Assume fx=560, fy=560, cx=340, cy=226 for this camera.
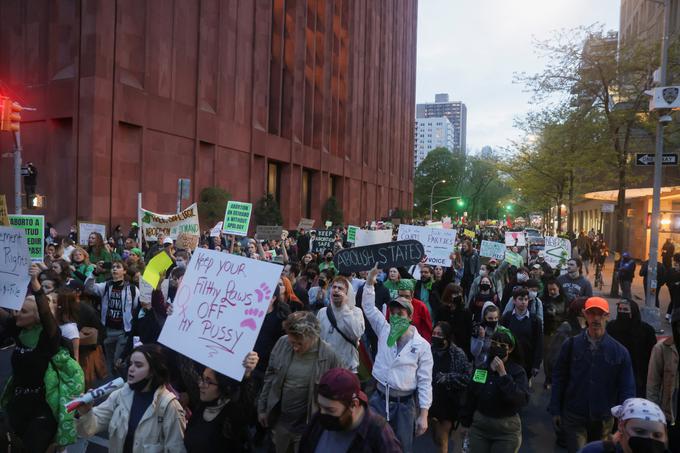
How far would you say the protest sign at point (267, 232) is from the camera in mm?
16438

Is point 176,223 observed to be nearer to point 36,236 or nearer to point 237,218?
point 237,218

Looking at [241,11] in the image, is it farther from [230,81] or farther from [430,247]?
[430,247]

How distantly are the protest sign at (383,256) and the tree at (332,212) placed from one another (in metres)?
34.0

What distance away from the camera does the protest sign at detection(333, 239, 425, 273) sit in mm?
5978

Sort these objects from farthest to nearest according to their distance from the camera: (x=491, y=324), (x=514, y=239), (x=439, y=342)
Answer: (x=514, y=239) → (x=491, y=324) → (x=439, y=342)

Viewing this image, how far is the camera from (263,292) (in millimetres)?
3959

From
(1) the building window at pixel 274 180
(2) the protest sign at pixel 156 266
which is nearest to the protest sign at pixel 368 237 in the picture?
(2) the protest sign at pixel 156 266

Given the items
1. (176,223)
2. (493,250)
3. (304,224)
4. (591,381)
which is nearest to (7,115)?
(176,223)

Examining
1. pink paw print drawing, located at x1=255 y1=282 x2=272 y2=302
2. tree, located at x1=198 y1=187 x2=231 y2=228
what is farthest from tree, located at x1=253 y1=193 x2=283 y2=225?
pink paw print drawing, located at x1=255 y1=282 x2=272 y2=302

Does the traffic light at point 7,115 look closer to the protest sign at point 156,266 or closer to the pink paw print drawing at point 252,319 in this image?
the protest sign at point 156,266

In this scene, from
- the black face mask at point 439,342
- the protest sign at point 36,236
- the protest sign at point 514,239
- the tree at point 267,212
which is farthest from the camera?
the tree at point 267,212

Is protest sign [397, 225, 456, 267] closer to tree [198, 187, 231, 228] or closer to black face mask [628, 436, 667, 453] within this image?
black face mask [628, 436, 667, 453]

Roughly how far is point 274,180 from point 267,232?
19.5 meters

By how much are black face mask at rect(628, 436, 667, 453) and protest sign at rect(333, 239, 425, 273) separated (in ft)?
10.5
